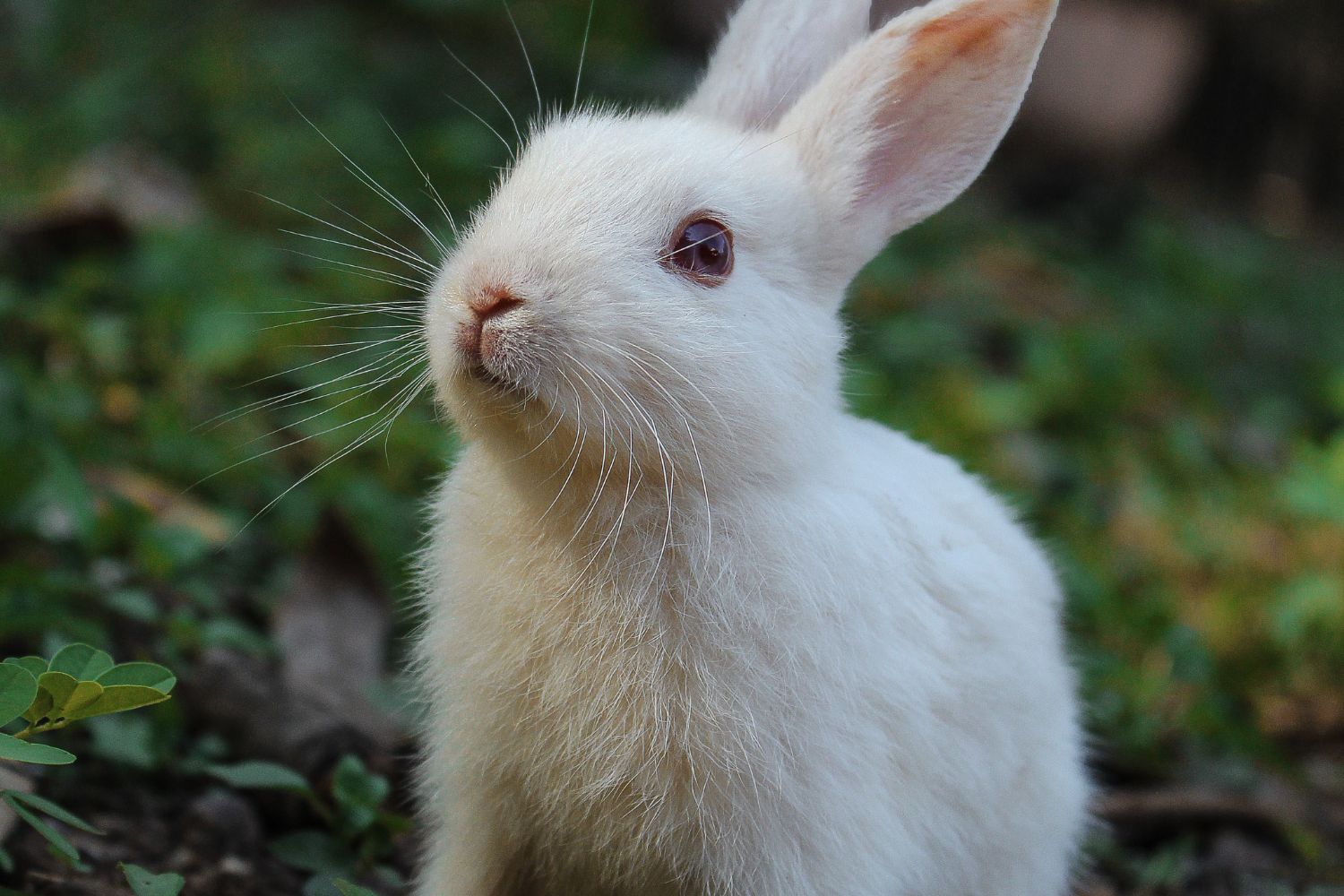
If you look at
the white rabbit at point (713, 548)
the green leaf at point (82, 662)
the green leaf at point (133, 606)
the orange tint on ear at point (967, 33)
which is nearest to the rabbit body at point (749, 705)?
the white rabbit at point (713, 548)

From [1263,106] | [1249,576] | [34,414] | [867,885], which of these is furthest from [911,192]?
[1263,106]

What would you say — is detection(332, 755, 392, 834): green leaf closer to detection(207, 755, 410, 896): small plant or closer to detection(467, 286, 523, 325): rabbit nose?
detection(207, 755, 410, 896): small plant

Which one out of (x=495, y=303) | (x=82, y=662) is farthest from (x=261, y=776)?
(x=495, y=303)

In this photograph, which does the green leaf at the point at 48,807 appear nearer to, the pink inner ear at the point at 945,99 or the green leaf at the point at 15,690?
the green leaf at the point at 15,690

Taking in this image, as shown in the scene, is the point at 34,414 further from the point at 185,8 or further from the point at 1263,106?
the point at 1263,106

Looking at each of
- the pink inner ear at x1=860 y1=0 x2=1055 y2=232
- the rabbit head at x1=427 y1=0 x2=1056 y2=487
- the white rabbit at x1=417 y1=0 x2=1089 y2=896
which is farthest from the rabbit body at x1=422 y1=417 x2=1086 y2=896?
the pink inner ear at x1=860 y1=0 x2=1055 y2=232

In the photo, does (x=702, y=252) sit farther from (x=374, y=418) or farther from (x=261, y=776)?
(x=374, y=418)
